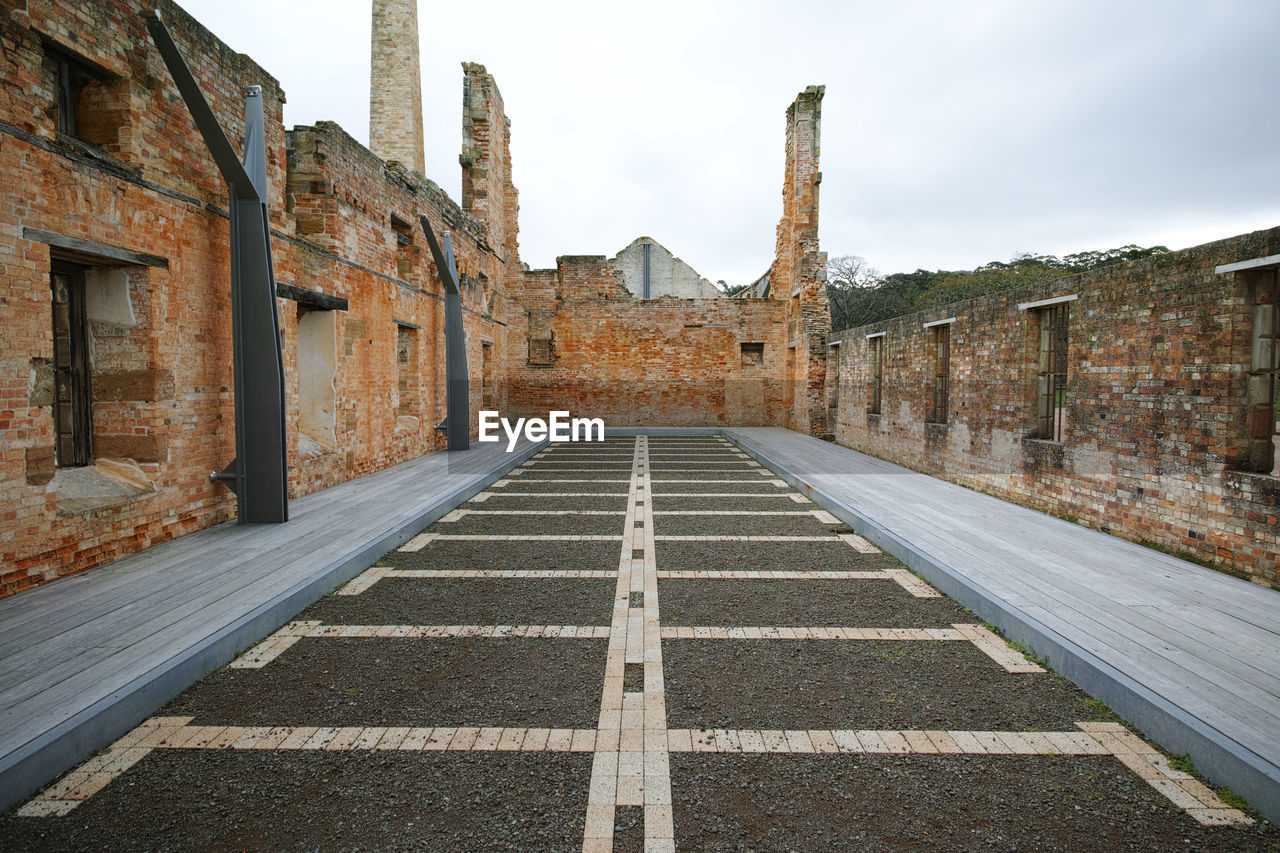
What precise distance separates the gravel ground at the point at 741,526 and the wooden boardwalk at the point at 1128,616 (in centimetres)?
50

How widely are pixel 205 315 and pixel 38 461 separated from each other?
2109mm

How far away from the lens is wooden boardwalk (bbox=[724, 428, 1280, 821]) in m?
2.77

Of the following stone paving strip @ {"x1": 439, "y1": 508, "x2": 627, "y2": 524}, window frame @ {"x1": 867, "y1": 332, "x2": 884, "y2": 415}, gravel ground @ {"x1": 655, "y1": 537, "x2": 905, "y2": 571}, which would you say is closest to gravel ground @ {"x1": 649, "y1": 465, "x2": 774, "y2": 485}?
stone paving strip @ {"x1": 439, "y1": 508, "x2": 627, "y2": 524}

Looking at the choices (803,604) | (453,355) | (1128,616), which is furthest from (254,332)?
(1128,616)

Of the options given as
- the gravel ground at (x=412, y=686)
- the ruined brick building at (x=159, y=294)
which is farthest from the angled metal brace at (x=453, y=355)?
the gravel ground at (x=412, y=686)

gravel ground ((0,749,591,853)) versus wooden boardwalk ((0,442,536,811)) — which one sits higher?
wooden boardwalk ((0,442,536,811))

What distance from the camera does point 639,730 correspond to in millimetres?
3035

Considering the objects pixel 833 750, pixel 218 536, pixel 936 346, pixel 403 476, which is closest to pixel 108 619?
pixel 218 536

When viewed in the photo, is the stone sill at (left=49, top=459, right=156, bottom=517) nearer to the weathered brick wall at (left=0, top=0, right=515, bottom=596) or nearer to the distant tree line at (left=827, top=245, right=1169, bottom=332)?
the weathered brick wall at (left=0, top=0, right=515, bottom=596)

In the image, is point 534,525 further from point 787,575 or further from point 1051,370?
point 1051,370

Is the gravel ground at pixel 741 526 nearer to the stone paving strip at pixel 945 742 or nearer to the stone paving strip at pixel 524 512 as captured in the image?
the stone paving strip at pixel 524 512

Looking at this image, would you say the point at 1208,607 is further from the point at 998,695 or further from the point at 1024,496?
the point at 1024,496

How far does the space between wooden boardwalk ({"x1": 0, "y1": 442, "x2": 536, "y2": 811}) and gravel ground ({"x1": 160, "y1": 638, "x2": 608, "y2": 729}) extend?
25 cm

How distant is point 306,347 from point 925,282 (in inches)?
1974
